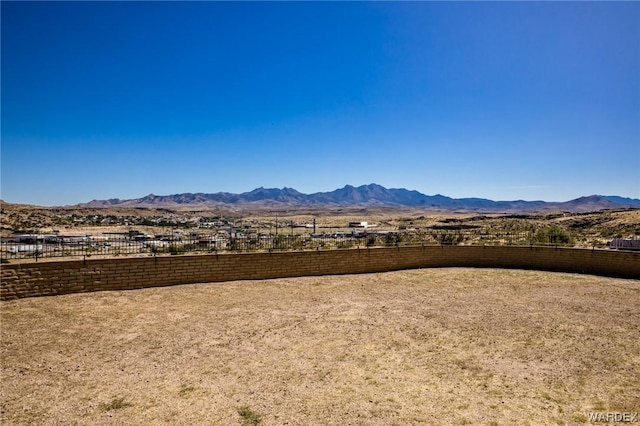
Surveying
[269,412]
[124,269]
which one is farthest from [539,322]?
[124,269]

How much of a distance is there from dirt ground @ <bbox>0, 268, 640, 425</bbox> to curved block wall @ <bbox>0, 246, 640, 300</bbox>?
1.87 ft

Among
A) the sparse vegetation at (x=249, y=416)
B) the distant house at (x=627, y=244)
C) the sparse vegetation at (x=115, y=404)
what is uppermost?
the distant house at (x=627, y=244)

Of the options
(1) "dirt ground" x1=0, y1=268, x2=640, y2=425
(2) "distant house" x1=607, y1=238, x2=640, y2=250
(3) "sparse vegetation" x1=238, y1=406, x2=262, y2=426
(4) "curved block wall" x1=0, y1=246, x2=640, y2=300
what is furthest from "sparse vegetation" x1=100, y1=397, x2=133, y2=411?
(2) "distant house" x1=607, y1=238, x2=640, y2=250

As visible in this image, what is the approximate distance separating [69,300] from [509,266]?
17.2 meters

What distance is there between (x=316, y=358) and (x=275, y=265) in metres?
8.11

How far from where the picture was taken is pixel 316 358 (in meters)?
7.73

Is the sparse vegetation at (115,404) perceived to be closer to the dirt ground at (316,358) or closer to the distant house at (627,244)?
the dirt ground at (316,358)

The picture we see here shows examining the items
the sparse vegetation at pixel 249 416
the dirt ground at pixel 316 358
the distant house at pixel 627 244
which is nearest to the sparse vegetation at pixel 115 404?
the dirt ground at pixel 316 358

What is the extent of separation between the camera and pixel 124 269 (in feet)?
42.7

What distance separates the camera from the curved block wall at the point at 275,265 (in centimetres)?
1191

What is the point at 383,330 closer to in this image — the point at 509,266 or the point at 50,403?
the point at 50,403

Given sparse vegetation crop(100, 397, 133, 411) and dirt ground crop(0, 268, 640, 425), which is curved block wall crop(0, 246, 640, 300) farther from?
sparse vegetation crop(100, 397, 133, 411)

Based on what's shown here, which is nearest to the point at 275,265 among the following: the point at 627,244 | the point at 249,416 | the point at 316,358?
the point at 316,358

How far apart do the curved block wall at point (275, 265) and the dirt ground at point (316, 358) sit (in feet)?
1.87
